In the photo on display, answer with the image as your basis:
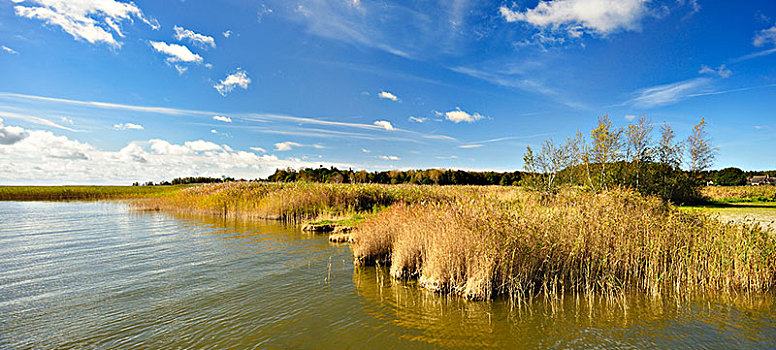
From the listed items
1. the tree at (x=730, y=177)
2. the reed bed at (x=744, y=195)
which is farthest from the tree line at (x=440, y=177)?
the tree at (x=730, y=177)

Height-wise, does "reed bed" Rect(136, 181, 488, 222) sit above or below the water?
above

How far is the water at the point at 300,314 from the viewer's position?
5156 millimetres

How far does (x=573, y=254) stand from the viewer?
24.9 feet

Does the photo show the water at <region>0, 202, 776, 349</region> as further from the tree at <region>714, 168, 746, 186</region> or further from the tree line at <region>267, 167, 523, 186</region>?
the tree at <region>714, 168, 746, 186</region>

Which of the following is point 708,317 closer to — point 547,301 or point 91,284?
point 547,301

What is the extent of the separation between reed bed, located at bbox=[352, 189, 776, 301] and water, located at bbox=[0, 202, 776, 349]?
1.47 feet

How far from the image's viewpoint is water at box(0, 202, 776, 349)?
16.9 ft

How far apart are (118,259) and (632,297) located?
13.1m

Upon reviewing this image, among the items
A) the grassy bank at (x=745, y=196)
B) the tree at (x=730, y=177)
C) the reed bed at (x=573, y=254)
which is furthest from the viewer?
the tree at (x=730, y=177)

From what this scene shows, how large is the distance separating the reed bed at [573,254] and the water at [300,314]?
0.45 m

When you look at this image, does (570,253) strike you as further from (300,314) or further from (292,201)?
(292,201)

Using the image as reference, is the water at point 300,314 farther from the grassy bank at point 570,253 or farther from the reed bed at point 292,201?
the reed bed at point 292,201

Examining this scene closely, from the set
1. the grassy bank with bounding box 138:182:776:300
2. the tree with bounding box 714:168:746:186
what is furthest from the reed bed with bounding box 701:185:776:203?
the tree with bounding box 714:168:746:186

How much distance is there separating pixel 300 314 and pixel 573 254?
5752mm
